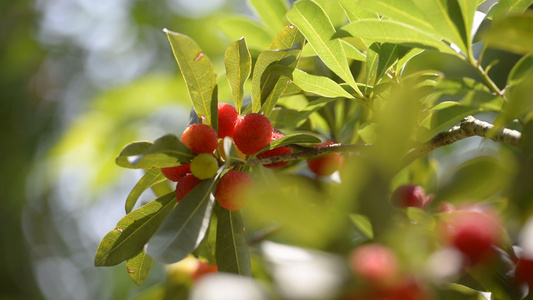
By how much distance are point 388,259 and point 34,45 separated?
4.52m

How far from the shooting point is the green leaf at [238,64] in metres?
0.99

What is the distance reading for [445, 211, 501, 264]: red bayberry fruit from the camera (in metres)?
0.66

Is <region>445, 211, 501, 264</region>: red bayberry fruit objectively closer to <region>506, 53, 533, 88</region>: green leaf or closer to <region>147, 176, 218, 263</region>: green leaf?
<region>506, 53, 533, 88</region>: green leaf

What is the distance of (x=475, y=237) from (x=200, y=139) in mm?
480

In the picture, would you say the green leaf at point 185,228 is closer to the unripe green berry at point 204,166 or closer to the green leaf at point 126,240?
the unripe green berry at point 204,166

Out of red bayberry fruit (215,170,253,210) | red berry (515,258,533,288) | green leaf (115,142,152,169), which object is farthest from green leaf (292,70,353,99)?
red berry (515,258,533,288)

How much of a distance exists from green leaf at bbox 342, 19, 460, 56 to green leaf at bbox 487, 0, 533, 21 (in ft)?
0.49

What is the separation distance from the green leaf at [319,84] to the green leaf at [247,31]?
1.56 feet

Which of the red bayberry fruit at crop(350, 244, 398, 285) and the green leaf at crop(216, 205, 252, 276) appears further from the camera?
the green leaf at crop(216, 205, 252, 276)

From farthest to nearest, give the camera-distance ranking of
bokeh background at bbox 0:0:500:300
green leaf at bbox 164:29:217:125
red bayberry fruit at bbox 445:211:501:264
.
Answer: bokeh background at bbox 0:0:500:300 < green leaf at bbox 164:29:217:125 < red bayberry fruit at bbox 445:211:501:264

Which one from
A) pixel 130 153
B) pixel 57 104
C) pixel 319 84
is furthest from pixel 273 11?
pixel 57 104

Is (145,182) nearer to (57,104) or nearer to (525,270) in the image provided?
(525,270)

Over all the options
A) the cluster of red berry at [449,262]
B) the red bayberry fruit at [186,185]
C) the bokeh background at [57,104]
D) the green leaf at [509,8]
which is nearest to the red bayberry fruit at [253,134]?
the red bayberry fruit at [186,185]

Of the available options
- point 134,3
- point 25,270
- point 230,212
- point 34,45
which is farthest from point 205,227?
point 25,270
